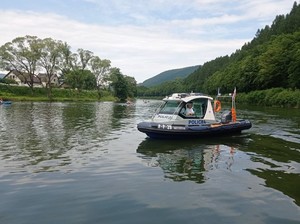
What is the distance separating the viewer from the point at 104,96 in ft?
416

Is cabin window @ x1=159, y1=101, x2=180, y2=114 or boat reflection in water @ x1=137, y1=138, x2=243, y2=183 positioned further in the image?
cabin window @ x1=159, y1=101, x2=180, y2=114

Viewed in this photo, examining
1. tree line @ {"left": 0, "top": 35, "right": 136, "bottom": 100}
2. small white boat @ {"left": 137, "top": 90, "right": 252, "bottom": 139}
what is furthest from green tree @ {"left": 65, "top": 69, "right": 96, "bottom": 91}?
small white boat @ {"left": 137, "top": 90, "right": 252, "bottom": 139}

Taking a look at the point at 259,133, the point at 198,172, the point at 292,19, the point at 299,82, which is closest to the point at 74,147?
the point at 198,172

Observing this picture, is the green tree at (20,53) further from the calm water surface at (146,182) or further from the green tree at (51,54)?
the calm water surface at (146,182)

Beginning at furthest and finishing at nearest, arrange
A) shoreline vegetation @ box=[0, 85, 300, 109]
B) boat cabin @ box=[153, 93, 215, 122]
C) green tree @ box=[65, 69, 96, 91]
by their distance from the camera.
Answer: green tree @ box=[65, 69, 96, 91] < shoreline vegetation @ box=[0, 85, 300, 109] < boat cabin @ box=[153, 93, 215, 122]

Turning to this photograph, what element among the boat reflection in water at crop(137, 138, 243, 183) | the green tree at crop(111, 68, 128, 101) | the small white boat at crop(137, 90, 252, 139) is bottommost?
the boat reflection in water at crop(137, 138, 243, 183)

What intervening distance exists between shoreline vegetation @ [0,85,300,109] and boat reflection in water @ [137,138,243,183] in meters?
50.3

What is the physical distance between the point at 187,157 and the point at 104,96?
113m

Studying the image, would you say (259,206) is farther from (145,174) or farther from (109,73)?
(109,73)

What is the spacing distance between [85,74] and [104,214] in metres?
109

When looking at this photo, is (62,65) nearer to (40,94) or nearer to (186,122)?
(40,94)

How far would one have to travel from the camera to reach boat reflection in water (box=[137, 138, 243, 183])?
42.5 ft

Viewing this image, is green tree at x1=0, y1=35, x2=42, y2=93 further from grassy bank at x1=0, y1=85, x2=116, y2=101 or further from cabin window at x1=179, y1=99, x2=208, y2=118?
cabin window at x1=179, y1=99, x2=208, y2=118

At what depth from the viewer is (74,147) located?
18.0m
